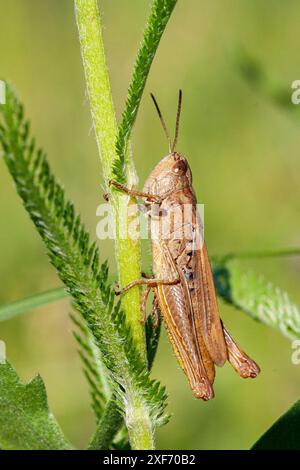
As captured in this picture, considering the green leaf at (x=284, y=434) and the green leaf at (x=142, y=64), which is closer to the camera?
the green leaf at (x=142, y=64)

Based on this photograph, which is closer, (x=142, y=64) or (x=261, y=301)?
(x=142, y=64)

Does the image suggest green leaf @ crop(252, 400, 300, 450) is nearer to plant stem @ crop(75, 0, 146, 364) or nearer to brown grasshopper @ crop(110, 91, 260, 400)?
plant stem @ crop(75, 0, 146, 364)

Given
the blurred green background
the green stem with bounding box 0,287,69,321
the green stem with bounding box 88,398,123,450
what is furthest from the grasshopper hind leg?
the blurred green background

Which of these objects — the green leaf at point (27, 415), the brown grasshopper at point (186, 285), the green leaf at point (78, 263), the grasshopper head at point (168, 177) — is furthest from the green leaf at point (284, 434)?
the grasshopper head at point (168, 177)

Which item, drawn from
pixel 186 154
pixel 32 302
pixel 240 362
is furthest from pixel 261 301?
pixel 186 154

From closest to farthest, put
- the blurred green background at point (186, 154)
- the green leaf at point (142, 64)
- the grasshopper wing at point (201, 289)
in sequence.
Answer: the green leaf at point (142, 64) < the grasshopper wing at point (201, 289) < the blurred green background at point (186, 154)

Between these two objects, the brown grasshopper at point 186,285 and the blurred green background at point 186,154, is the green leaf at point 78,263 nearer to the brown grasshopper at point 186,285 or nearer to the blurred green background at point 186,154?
the brown grasshopper at point 186,285

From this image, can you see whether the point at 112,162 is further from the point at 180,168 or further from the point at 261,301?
the point at 180,168
